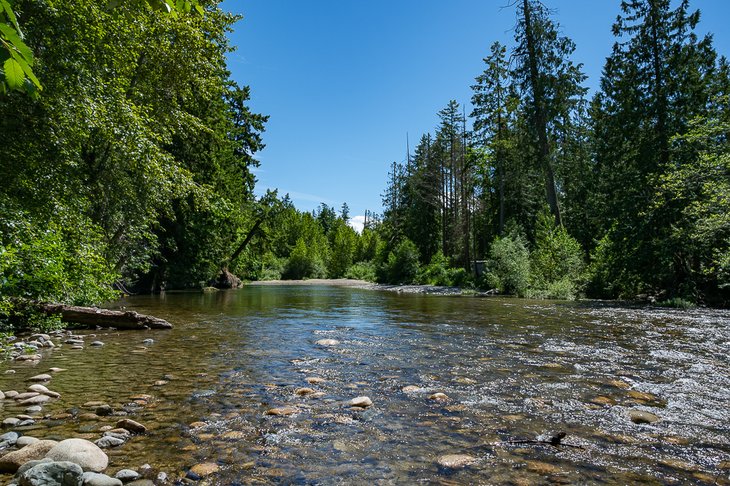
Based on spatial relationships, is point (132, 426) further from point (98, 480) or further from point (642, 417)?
point (642, 417)

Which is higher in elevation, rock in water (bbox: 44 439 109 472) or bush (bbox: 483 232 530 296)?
bush (bbox: 483 232 530 296)

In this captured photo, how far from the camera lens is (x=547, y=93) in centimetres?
2378

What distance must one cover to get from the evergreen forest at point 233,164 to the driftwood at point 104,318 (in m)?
0.43

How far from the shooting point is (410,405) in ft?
14.7

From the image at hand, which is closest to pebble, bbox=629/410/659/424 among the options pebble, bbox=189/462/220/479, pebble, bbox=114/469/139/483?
pebble, bbox=189/462/220/479

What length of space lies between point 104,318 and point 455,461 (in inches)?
360

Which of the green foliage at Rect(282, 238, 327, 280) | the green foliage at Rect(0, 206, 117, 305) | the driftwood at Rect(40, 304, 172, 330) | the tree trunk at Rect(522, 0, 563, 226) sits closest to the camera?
the green foliage at Rect(0, 206, 117, 305)

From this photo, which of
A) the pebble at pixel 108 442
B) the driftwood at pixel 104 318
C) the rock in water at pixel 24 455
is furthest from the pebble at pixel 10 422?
the driftwood at pixel 104 318

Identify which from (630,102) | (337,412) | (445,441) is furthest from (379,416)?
(630,102)

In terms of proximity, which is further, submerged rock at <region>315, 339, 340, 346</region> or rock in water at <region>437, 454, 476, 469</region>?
submerged rock at <region>315, 339, 340, 346</region>

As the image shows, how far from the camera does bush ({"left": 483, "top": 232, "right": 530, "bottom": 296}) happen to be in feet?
78.2

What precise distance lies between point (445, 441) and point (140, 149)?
10.7 metres

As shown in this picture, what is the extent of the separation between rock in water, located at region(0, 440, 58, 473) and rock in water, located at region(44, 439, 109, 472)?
4.6 inches

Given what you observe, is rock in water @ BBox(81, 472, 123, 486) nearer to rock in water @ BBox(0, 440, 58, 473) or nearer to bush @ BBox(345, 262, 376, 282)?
rock in water @ BBox(0, 440, 58, 473)
